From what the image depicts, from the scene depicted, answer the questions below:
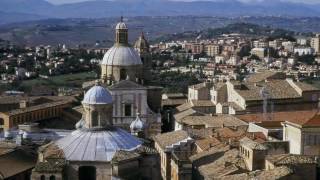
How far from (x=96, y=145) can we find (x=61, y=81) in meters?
75.2

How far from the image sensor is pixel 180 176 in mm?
23625

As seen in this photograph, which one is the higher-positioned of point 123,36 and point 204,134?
point 123,36

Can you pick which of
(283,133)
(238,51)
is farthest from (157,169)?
(238,51)

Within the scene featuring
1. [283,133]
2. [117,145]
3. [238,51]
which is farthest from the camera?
[238,51]

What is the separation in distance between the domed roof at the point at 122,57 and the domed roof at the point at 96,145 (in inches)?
724

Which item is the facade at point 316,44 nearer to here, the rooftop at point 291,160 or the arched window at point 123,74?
the arched window at point 123,74

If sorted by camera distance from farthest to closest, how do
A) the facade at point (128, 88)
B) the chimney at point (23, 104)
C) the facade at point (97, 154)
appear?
the chimney at point (23, 104) < the facade at point (128, 88) < the facade at point (97, 154)

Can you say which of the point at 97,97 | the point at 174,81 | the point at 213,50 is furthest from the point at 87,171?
the point at 213,50

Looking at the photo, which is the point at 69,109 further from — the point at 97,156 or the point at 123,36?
the point at 97,156

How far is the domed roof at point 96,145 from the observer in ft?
82.5

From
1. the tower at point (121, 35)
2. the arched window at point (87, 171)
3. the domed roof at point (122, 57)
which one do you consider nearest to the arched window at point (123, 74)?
the domed roof at point (122, 57)

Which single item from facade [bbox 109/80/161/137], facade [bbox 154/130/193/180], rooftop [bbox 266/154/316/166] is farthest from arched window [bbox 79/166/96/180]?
facade [bbox 109/80/161/137]

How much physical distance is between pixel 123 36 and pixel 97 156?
70.5ft

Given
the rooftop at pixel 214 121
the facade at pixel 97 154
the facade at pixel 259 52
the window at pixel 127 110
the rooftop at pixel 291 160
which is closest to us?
the facade at pixel 97 154
